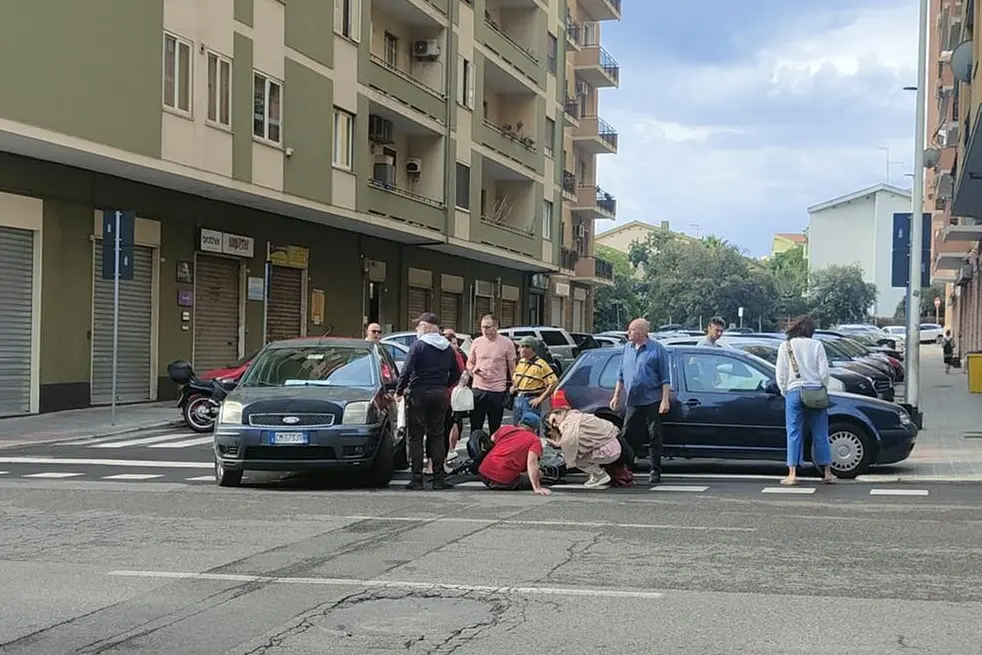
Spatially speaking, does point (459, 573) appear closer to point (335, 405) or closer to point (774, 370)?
point (335, 405)

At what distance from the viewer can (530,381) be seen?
14.3 meters

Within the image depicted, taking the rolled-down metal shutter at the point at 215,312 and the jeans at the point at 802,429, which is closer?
the jeans at the point at 802,429

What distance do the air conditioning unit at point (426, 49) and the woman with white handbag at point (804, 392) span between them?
24497 mm

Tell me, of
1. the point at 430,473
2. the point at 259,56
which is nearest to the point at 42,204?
the point at 259,56

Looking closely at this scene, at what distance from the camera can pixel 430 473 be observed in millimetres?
13453

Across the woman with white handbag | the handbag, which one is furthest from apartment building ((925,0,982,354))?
the handbag

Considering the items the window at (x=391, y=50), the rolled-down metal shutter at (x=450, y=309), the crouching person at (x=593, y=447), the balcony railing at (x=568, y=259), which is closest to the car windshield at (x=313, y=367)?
the crouching person at (x=593, y=447)

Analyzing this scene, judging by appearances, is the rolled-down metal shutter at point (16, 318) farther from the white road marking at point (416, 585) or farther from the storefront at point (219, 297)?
the white road marking at point (416, 585)

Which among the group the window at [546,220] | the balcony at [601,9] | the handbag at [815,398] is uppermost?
the balcony at [601,9]

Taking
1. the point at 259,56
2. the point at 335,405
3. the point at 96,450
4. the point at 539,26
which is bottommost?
Result: the point at 96,450

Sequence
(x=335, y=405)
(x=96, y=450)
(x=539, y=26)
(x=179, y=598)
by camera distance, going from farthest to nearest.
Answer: (x=539, y=26) → (x=96, y=450) → (x=335, y=405) → (x=179, y=598)

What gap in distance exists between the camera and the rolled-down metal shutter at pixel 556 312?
5459 centimetres

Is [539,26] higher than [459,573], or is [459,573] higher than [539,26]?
[539,26]

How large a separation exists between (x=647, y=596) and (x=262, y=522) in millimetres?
4049
